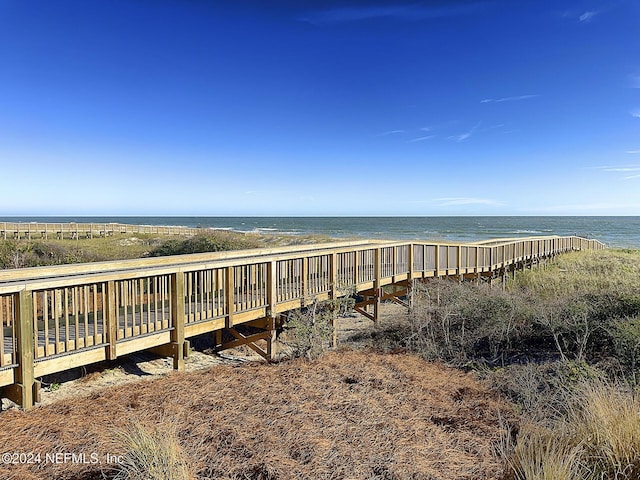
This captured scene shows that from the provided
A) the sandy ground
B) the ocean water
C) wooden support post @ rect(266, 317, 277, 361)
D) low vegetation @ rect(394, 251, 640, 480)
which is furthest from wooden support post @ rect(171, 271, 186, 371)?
the ocean water

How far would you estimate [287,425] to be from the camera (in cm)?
366

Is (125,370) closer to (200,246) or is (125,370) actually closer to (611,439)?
(611,439)

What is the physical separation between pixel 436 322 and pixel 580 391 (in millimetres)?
3908

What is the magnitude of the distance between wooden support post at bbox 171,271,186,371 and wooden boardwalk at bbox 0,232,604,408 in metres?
0.01

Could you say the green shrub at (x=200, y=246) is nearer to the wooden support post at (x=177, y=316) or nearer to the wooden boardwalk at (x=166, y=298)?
the wooden boardwalk at (x=166, y=298)

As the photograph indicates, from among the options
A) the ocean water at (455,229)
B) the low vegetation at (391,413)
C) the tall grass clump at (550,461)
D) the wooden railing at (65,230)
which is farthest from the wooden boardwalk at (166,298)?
the ocean water at (455,229)

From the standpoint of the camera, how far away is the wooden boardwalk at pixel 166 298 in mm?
3943

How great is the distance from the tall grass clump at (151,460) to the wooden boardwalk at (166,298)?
185 centimetres

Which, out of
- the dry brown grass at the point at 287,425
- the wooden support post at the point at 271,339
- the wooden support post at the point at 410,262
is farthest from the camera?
the wooden support post at the point at 410,262

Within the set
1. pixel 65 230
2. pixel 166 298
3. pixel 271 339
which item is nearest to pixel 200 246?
pixel 166 298

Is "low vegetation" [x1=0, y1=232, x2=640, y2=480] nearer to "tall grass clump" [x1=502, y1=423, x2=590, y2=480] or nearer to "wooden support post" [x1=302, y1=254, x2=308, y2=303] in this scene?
"tall grass clump" [x1=502, y1=423, x2=590, y2=480]

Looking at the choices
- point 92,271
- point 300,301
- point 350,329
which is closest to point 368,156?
point 350,329

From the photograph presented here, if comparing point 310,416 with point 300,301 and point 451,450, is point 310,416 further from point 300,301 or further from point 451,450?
point 300,301

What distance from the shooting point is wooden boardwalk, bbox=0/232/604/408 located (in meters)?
3.94
